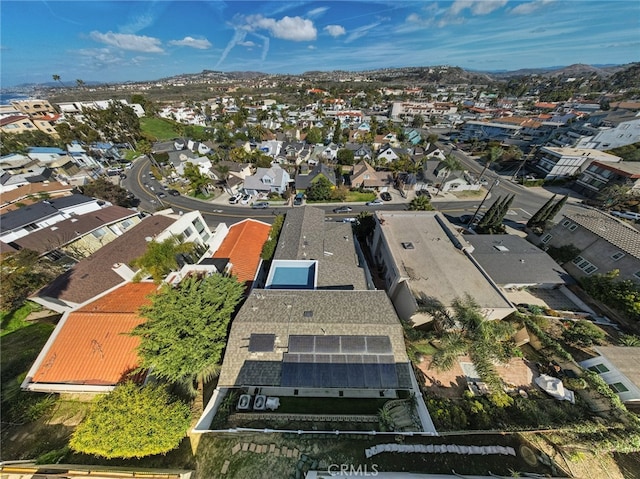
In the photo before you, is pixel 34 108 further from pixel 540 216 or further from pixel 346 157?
pixel 540 216

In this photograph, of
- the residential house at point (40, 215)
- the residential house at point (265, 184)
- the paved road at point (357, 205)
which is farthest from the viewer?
the residential house at point (265, 184)

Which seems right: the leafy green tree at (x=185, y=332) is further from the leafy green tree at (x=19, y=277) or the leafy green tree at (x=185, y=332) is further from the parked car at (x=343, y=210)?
the parked car at (x=343, y=210)

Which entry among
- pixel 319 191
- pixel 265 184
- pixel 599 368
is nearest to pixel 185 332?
pixel 599 368

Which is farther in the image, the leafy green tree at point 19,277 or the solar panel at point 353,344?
the leafy green tree at point 19,277

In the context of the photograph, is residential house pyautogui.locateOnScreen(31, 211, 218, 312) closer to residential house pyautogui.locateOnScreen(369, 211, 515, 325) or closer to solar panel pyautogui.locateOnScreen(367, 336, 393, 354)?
residential house pyautogui.locateOnScreen(369, 211, 515, 325)

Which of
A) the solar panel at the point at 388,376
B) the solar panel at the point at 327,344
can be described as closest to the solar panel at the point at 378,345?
the solar panel at the point at 388,376

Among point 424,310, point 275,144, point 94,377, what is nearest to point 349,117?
point 275,144
